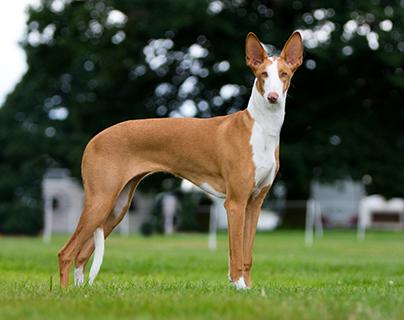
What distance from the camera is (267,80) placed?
679 cm

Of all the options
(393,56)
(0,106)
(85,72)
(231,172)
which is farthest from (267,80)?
(0,106)

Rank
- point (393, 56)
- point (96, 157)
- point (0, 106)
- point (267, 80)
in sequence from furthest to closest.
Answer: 1. point (0, 106)
2. point (393, 56)
3. point (96, 157)
4. point (267, 80)

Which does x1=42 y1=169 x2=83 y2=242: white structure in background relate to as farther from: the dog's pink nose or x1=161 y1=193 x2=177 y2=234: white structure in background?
the dog's pink nose

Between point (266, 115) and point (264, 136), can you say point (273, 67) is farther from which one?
point (264, 136)

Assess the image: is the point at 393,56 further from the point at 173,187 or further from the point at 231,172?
the point at 231,172

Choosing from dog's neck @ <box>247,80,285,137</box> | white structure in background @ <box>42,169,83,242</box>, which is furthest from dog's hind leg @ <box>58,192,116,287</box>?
white structure in background @ <box>42,169,83,242</box>

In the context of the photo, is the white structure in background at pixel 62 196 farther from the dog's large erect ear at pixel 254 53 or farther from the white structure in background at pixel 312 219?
the dog's large erect ear at pixel 254 53

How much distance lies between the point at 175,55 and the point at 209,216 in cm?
874

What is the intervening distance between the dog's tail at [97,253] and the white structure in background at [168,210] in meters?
27.3

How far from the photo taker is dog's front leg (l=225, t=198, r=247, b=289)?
22.4 ft

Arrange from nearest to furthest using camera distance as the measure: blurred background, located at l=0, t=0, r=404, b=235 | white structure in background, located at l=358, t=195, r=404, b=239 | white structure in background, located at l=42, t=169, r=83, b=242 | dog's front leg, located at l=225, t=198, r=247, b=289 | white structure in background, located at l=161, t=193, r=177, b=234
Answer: dog's front leg, located at l=225, t=198, r=247, b=289 → blurred background, located at l=0, t=0, r=404, b=235 → white structure in background, located at l=161, t=193, r=177, b=234 → white structure in background, located at l=358, t=195, r=404, b=239 → white structure in background, located at l=42, t=169, r=83, b=242

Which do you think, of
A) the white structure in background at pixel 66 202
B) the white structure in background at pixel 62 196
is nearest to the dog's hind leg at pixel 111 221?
the white structure in background at pixel 66 202

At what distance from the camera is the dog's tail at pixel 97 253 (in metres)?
7.23

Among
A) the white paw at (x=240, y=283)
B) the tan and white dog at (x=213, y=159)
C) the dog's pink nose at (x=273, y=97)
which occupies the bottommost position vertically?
the white paw at (x=240, y=283)
